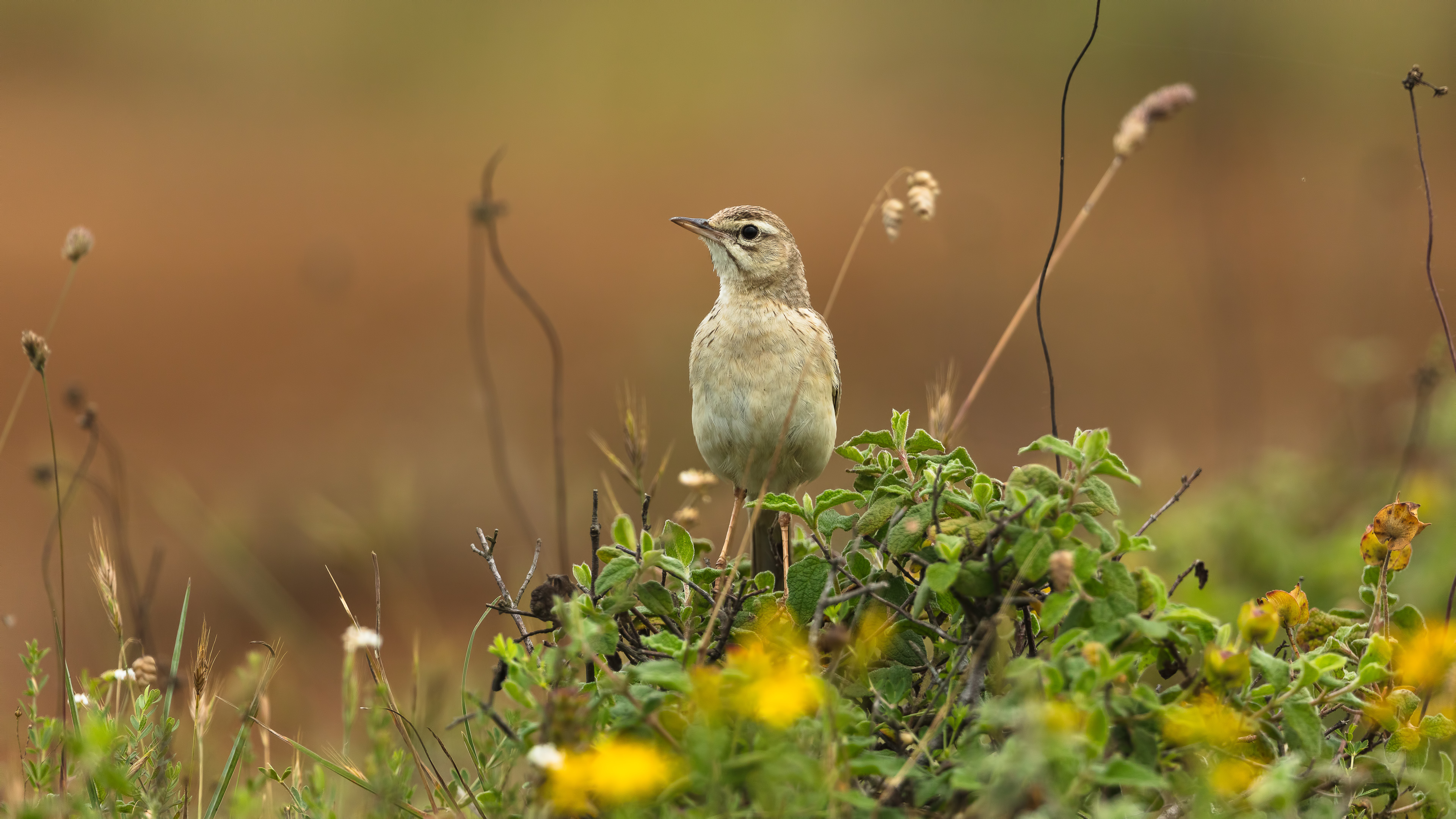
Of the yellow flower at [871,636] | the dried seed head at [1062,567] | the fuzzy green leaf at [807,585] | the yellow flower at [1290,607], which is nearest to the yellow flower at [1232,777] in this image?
the dried seed head at [1062,567]

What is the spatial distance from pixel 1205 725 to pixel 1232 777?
0.09m

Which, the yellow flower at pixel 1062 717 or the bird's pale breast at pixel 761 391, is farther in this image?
the bird's pale breast at pixel 761 391

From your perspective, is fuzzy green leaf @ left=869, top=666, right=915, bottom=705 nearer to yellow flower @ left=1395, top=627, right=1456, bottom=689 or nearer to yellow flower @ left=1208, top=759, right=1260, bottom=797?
yellow flower @ left=1208, top=759, right=1260, bottom=797

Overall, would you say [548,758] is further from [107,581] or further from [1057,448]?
[107,581]

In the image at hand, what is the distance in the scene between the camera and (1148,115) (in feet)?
7.70

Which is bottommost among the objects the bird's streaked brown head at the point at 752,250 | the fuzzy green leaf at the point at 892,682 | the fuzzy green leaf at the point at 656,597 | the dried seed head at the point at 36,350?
the fuzzy green leaf at the point at 892,682

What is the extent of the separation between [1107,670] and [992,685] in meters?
0.44

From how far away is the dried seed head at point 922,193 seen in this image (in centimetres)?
268

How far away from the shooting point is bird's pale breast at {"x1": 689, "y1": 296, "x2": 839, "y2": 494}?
3805mm

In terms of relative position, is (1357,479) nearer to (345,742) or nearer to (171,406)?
(345,742)

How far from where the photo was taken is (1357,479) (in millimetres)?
6227

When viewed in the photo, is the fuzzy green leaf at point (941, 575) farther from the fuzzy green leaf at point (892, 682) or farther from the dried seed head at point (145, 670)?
the dried seed head at point (145, 670)

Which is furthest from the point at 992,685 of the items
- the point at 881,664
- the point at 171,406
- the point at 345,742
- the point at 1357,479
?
the point at 171,406

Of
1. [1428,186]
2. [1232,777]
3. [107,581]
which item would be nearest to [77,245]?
[107,581]
